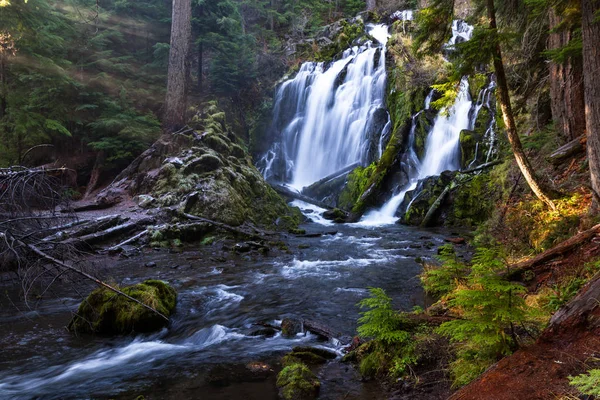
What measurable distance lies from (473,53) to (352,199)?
13509mm

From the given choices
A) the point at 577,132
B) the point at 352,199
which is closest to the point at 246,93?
the point at 352,199

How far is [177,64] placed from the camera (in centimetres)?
1739

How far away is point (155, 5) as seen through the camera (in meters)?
20.6

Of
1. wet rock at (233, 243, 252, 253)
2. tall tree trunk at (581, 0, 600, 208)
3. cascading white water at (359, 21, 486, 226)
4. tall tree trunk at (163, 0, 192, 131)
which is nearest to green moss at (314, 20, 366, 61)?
cascading white water at (359, 21, 486, 226)

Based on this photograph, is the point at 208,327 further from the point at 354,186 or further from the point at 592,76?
the point at 354,186

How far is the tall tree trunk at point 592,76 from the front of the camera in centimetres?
570

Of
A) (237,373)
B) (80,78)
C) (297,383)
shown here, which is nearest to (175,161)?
(80,78)

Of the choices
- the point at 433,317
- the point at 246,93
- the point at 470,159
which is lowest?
the point at 433,317

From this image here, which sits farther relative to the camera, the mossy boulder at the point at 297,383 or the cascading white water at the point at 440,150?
the cascading white water at the point at 440,150

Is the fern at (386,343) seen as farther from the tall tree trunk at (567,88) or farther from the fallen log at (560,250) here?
the tall tree trunk at (567,88)

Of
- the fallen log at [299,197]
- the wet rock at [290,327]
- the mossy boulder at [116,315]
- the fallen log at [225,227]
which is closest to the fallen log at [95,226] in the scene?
the fallen log at [225,227]

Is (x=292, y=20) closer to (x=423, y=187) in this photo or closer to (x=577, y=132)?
(x=423, y=187)

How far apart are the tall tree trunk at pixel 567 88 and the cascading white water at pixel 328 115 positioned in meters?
12.8

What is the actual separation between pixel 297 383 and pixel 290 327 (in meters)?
1.84
